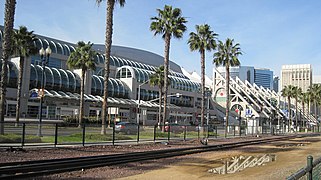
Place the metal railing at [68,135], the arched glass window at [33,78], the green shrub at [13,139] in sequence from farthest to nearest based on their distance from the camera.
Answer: the arched glass window at [33,78] → the metal railing at [68,135] → the green shrub at [13,139]

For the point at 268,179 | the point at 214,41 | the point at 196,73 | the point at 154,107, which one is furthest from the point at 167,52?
the point at 196,73

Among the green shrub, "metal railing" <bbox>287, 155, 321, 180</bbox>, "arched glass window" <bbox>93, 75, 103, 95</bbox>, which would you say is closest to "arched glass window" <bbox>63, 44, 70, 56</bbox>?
"arched glass window" <bbox>93, 75, 103, 95</bbox>

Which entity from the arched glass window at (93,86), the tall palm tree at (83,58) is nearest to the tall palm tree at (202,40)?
the tall palm tree at (83,58)

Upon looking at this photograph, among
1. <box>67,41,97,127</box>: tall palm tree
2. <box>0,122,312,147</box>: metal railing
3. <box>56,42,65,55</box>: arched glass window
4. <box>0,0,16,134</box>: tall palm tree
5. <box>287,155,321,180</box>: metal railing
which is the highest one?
<box>56,42,65,55</box>: arched glass window

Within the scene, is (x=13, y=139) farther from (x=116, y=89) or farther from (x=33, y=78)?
(x=116, y=89)

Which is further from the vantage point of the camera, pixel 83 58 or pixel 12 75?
pixel 12 75

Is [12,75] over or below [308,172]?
over

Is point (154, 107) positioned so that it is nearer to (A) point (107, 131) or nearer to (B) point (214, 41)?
(B) point (214, 41)

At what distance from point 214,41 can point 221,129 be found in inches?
517

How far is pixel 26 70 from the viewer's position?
6838 cm

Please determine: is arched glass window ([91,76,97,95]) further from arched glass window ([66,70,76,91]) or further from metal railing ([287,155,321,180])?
metal railing ([287,155,321,180])

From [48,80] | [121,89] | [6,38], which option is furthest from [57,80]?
[6,38]

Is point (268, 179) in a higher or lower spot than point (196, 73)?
lower

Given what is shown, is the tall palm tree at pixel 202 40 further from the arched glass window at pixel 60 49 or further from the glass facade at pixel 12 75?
the arched glass window at pixel 60 49
